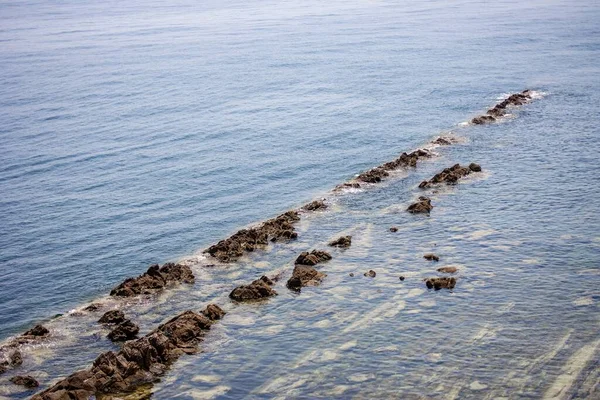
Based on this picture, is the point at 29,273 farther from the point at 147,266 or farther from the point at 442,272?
the point at 442,272

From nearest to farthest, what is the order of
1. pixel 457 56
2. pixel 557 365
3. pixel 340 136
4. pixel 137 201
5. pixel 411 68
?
pixel 557 365, pixel 137 201, pixel 340 136, pixel 411 68, pixel 457 56

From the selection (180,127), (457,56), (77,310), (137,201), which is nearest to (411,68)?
(457,56)

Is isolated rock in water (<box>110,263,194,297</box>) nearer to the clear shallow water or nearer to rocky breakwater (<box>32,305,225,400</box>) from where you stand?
the clear shallow water

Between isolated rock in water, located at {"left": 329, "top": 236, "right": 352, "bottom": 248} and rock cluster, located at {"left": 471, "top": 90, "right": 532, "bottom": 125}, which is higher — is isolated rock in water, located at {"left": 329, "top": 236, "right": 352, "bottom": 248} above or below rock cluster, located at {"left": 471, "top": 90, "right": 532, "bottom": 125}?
below

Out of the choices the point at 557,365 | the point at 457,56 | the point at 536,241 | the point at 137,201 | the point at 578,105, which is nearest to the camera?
the point at 557,365

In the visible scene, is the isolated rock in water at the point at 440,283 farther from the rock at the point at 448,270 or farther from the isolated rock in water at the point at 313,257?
the isolated rock in water at the point at 313,257

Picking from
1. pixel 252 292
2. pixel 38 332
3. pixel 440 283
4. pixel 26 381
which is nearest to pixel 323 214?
pixel 252 292

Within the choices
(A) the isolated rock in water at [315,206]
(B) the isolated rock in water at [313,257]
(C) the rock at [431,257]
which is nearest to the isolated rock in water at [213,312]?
(B) the isolated rock in water at [313,257]

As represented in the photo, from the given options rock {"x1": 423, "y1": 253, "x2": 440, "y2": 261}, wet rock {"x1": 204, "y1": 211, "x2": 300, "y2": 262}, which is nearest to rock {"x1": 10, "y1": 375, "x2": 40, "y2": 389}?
wet rock {"x1": 204, "y1": 211, "x2": 300, "y2": 262}
